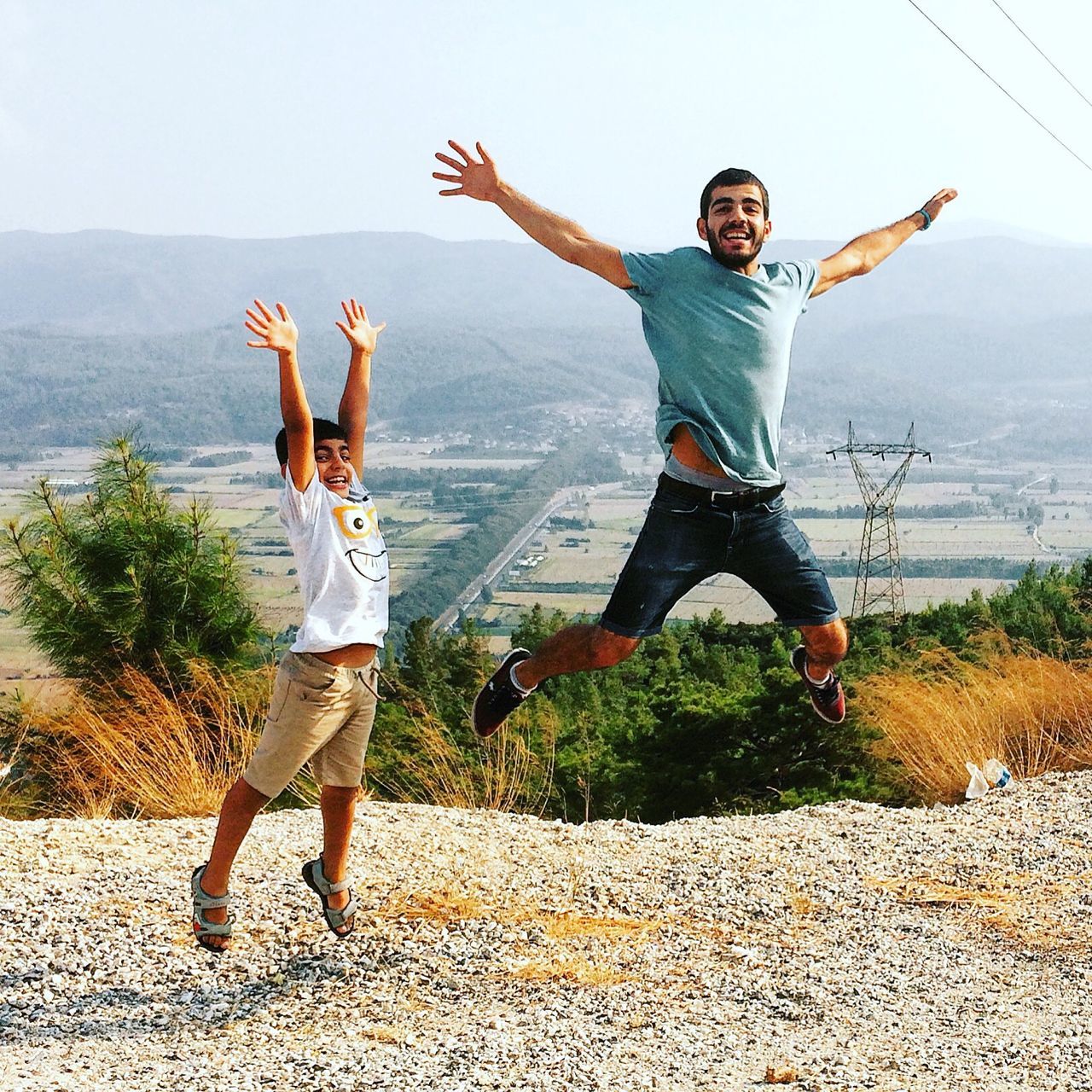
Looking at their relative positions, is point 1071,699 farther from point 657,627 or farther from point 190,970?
point 190,970

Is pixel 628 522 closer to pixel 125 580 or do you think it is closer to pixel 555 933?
pixel 125 580

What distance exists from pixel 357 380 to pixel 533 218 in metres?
0.79

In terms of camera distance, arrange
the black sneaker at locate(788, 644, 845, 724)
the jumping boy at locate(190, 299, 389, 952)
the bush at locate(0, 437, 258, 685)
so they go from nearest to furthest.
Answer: the jumping boy at locate(190, 299, 389, 952), the black sneaker at locate(788, 644, 845, 724), the bush at locate(0, 437, 258, 685)

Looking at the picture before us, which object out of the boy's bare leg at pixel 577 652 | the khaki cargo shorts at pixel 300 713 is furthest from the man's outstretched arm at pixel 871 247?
the khaki cargo shorts at pixel 300 713

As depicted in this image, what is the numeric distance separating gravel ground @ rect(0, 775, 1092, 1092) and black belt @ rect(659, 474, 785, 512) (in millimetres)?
1552

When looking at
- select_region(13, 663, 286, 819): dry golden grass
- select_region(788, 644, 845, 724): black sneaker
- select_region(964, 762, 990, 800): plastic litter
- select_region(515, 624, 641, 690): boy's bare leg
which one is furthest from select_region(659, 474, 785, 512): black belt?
select_region(964, 762, 990, 800): plastic litter

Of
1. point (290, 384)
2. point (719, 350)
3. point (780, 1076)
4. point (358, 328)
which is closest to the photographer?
point (780, 1076)

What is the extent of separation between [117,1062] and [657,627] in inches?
83.2

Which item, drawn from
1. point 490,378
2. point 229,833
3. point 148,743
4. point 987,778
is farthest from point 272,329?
point 490,378

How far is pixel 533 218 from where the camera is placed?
4266 mm

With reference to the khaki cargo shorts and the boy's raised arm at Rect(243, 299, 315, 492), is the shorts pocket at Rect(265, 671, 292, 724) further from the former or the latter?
the boy's raised arm at Rect(243, 299, 315, 492)

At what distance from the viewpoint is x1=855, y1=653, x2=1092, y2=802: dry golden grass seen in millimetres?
7453

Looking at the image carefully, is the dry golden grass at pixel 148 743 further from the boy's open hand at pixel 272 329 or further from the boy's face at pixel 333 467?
the boy's open hand at pixel 272 329

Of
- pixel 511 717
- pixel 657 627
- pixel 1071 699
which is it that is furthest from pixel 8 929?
pixel 511 717
